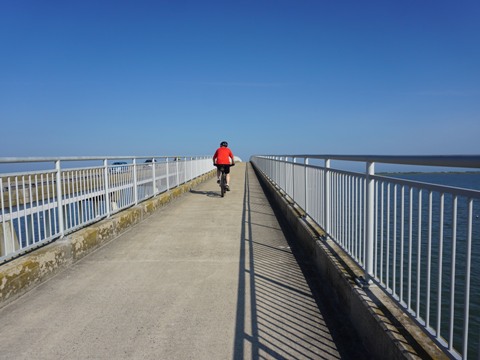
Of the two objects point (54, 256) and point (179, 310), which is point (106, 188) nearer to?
point (54, 256)

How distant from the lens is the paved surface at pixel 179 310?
3014 mm

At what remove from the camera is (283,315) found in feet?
11.7

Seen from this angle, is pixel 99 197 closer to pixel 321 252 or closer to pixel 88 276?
pixel 88 276

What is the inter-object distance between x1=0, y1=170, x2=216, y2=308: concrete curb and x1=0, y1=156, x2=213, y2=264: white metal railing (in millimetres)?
124

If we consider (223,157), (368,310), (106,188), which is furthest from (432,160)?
(223,157)

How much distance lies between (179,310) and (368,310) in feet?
5.81

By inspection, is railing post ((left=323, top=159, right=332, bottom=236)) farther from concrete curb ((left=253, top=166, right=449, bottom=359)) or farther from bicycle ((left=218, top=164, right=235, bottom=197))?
bicycle ((left=218, top=164, right=235, bottom=197))

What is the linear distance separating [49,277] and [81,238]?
0.96 m

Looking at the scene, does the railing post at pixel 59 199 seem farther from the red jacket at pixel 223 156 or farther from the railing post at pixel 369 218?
the red jacket at pixel 223 156

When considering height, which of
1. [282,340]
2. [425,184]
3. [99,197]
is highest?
[425,184]

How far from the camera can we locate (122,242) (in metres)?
6.61

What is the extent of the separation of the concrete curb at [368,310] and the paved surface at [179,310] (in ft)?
0.56

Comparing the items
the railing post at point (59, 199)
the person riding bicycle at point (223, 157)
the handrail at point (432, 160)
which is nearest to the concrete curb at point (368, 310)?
the handrail at point (432, 160)

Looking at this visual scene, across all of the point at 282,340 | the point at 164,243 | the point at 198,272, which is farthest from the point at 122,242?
the point at 282,340
